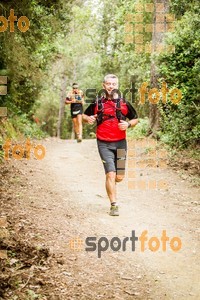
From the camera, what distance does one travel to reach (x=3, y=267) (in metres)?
5.00

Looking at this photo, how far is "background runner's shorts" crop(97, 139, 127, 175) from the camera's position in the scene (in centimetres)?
713

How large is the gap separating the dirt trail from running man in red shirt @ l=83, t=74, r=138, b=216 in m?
0.80

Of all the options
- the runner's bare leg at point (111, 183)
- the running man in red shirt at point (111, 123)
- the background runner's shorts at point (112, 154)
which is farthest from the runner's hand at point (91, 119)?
the runner's bare leg at point (111, 183)

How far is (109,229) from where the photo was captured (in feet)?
21.3

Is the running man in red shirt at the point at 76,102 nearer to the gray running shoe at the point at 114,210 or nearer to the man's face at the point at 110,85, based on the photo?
the man's face at the point at 110,85

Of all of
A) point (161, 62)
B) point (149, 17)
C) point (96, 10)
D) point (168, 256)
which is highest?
point (96, 10)

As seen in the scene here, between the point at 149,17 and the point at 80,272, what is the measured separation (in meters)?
15.0

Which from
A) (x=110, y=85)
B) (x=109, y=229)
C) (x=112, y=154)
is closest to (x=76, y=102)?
(x=112, y=154)

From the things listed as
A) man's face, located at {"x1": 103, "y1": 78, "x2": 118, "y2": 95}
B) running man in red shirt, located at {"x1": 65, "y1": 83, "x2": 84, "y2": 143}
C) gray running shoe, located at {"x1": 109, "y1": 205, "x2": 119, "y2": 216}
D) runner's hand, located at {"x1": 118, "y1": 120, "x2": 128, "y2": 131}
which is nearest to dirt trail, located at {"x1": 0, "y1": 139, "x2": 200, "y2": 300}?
gray running shoe, located at {"x1": 109, "y1": 205, "x2": 119, "y2": 216}

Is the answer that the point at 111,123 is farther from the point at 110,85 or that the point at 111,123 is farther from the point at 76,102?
the point at 76,102

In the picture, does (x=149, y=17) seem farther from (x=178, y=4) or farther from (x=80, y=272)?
(x=80, y=272)

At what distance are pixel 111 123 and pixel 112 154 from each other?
1.87 ft

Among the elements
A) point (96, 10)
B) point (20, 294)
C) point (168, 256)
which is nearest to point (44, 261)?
point (20, 294)

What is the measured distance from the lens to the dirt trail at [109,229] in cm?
480
